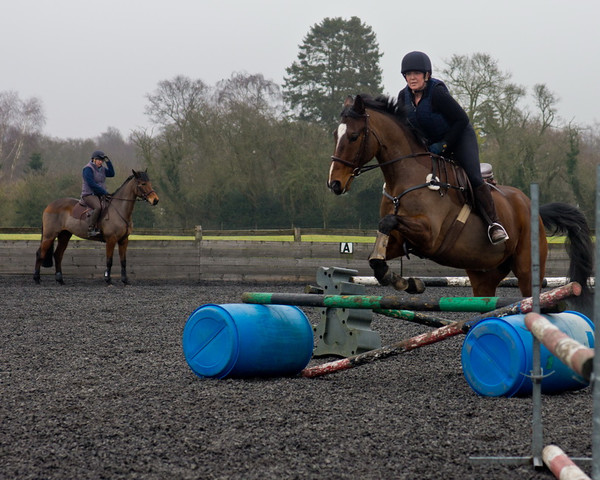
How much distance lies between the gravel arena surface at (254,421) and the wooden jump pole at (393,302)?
0.49 m

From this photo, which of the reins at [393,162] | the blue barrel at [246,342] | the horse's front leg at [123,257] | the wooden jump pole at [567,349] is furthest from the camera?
the horse's front leg at [123,257]

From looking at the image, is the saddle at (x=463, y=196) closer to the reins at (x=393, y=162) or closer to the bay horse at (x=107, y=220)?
the reins at (x=393, y=162)

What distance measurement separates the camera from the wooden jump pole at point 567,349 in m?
1.87

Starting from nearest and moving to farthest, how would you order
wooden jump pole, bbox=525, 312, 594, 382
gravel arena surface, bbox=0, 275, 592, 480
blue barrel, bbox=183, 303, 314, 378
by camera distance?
wooden jump pole, bbox=525, 312, 594, 382 → gravel arena surface, bbox=0, 275, 592, 480 → blue barrel, bbox=183, 303, 314, 378

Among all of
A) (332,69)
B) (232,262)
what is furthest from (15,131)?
(232,262)

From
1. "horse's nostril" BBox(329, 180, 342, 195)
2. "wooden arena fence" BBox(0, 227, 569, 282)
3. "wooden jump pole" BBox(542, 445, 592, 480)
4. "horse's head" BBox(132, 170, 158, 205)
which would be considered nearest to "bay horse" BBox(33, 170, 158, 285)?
"horse's head" BBox(132, 170, 158, 205)

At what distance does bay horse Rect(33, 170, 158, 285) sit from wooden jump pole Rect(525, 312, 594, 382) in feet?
35.1

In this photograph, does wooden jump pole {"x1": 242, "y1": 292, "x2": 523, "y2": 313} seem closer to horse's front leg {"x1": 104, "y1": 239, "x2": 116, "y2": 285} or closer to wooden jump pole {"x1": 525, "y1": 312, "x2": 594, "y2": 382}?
wooden jump pole {"x1": 525, "y1": 312, "x2": 594, "y2": 382}

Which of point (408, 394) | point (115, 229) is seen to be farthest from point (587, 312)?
point (115, 229)

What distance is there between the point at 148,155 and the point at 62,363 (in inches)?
990

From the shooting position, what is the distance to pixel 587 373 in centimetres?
187

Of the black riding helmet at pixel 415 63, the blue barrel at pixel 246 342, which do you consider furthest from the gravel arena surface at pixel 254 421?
the black riding helmet at pixel 415 63

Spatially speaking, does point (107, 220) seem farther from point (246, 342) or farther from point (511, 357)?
point (511, 357)

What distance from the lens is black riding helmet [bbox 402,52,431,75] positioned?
5102mm
